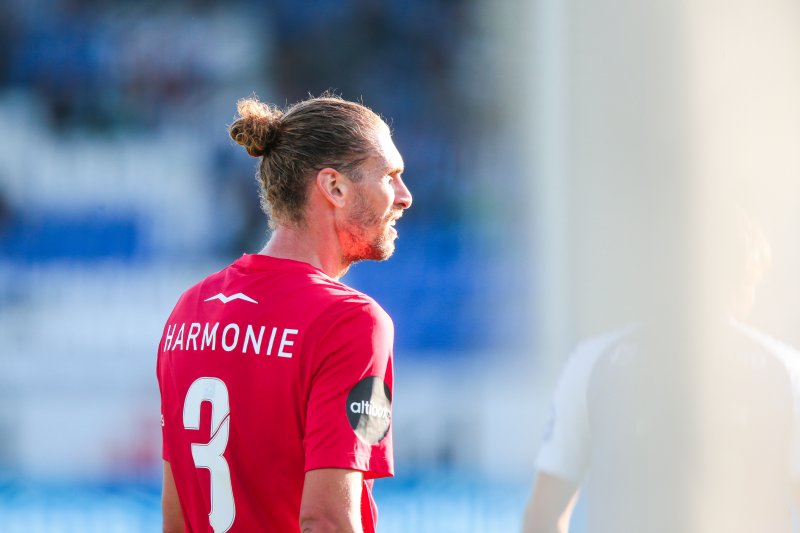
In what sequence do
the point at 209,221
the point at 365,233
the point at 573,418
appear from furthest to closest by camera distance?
the point at 209,221
the point at 365,233
the point at 573,418

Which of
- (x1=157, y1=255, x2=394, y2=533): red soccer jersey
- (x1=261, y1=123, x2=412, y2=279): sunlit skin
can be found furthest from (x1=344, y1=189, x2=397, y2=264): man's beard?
(x1=157, y1=255, x2=394, y2=533): red soccer jersey

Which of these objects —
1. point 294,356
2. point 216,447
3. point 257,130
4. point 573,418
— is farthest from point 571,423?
point 257,130

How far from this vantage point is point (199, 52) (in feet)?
20.4

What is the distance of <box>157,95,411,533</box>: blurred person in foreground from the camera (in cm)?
121

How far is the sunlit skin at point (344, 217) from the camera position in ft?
4.60

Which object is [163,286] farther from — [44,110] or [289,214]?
[289,214]

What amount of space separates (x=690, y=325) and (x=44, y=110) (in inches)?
240

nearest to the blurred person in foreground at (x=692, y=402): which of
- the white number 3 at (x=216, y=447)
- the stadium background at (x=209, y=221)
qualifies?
the white number 3 at (x=216, y=447)

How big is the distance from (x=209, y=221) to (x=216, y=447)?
4.86m

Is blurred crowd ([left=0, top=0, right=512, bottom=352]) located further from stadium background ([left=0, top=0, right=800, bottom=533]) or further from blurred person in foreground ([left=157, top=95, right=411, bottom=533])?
blurred person in foreground ([left=157, top=95, right=411, bottom=533])

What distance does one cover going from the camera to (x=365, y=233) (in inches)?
56.9

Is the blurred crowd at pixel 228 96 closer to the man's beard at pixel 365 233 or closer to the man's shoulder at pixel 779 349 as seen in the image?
the man's beard at pixel 365 233

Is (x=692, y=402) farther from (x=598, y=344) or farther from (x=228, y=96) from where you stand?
(x=228, y=96)

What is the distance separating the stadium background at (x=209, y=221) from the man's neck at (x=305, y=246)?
146 inches
